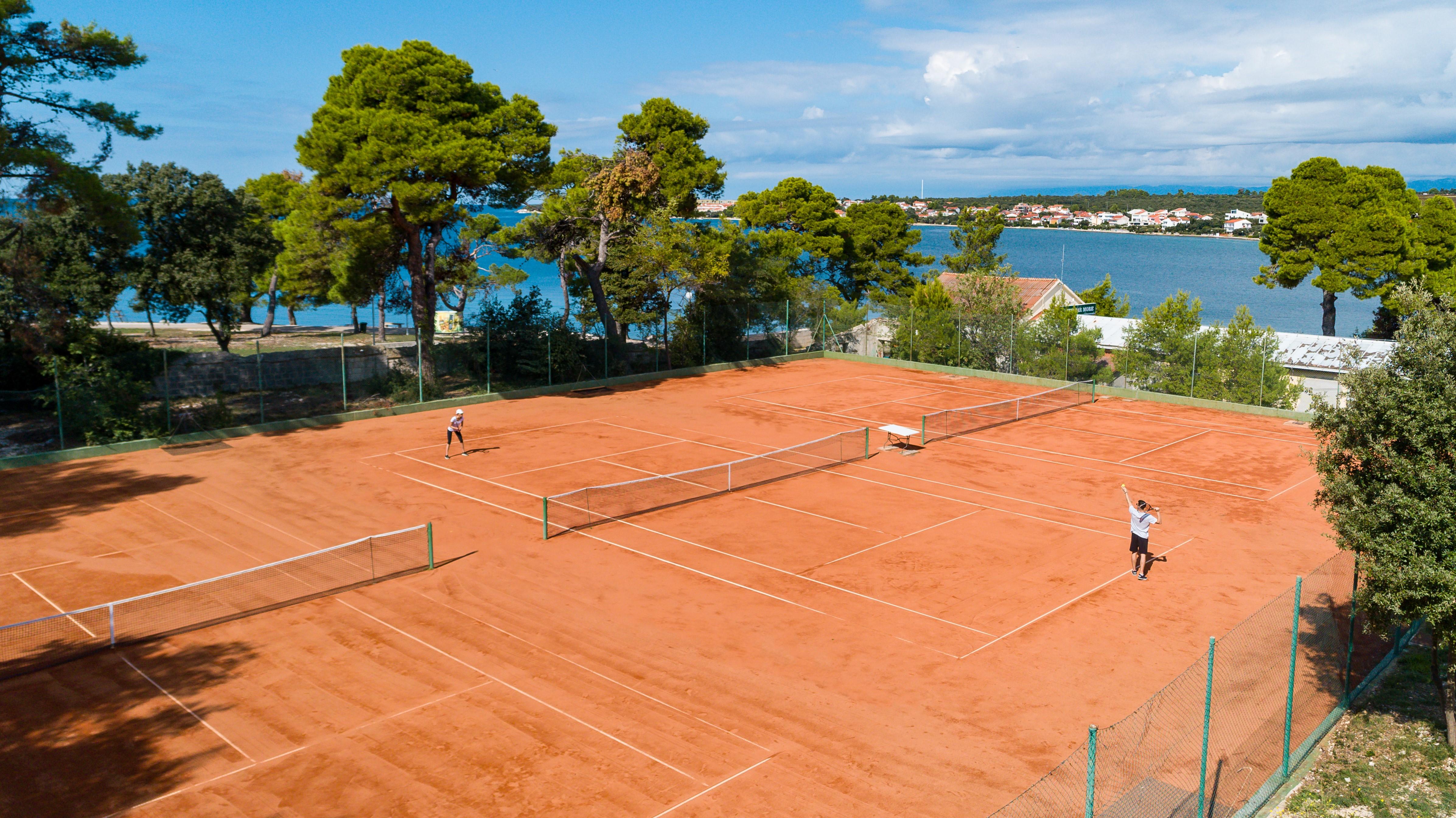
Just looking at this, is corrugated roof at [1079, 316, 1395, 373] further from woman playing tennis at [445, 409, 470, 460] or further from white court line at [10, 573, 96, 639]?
white court line at [10, 573, 96, 639]

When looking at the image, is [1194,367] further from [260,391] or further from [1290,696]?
[260,391]

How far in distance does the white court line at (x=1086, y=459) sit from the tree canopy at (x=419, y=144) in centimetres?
1777

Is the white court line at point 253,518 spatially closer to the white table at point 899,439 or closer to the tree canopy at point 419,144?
the tree canopy at point 419,144

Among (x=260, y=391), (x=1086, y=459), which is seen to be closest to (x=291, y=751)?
(x=260, y=391)

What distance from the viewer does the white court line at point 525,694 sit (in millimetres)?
10680

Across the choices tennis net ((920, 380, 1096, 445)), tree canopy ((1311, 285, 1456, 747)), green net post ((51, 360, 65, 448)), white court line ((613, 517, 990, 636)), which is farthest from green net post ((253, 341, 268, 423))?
A: tree canopy ((1311, 285, 1456, 747))

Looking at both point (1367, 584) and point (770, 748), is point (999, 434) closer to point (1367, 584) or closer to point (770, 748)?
point (1367, 584)

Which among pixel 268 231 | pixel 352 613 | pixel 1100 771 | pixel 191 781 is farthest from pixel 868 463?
pixel 268 231

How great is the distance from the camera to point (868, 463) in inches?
987

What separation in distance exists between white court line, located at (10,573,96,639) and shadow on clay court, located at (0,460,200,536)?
2995 mm

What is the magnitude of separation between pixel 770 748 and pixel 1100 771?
3.55 meters

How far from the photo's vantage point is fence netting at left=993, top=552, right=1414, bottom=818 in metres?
9.35

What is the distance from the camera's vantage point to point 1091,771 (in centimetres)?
842

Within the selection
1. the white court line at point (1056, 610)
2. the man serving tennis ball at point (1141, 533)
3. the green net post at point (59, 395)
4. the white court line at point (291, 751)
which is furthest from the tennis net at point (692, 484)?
the green net post at point (59, 395)
